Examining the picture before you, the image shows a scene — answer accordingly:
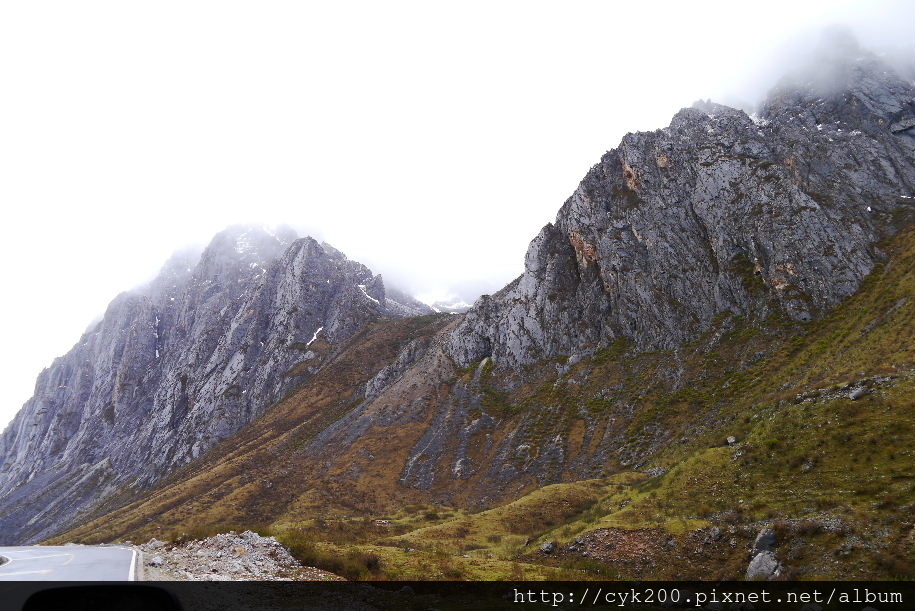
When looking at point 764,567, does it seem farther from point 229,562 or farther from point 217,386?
point 217,386

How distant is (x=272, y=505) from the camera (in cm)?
8088

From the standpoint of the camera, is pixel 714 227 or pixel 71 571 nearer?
pixel 71 571

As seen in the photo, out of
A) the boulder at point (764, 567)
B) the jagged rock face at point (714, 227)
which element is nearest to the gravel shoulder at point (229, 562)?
the boulder at point (764, 567)

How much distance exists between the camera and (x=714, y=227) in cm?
8506

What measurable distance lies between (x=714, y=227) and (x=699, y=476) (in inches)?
2492

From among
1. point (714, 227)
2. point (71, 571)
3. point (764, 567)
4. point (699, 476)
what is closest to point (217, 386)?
point (714, 227)

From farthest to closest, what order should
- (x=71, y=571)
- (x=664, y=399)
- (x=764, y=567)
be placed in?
(x=664, y=399) → (x=764, y=567) → (x=71, y=571)

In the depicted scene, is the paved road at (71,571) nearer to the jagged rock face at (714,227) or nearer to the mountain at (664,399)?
the mountain at (664,399)

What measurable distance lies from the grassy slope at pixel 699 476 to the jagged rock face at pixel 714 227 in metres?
5.70

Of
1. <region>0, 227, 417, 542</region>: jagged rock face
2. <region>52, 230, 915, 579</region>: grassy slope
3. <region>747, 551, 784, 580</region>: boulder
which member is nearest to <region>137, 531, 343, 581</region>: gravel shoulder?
<region>52, 230, 915, 579</region>: grassy slope

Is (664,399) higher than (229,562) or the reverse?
the reverse

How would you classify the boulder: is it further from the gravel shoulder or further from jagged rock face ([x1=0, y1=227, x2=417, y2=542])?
jagged rock face ([x1=0, y1=227, x2=417, y2=542])

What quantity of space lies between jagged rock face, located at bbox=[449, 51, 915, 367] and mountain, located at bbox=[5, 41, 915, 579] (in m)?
0.45

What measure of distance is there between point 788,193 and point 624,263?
2927 centimetres
